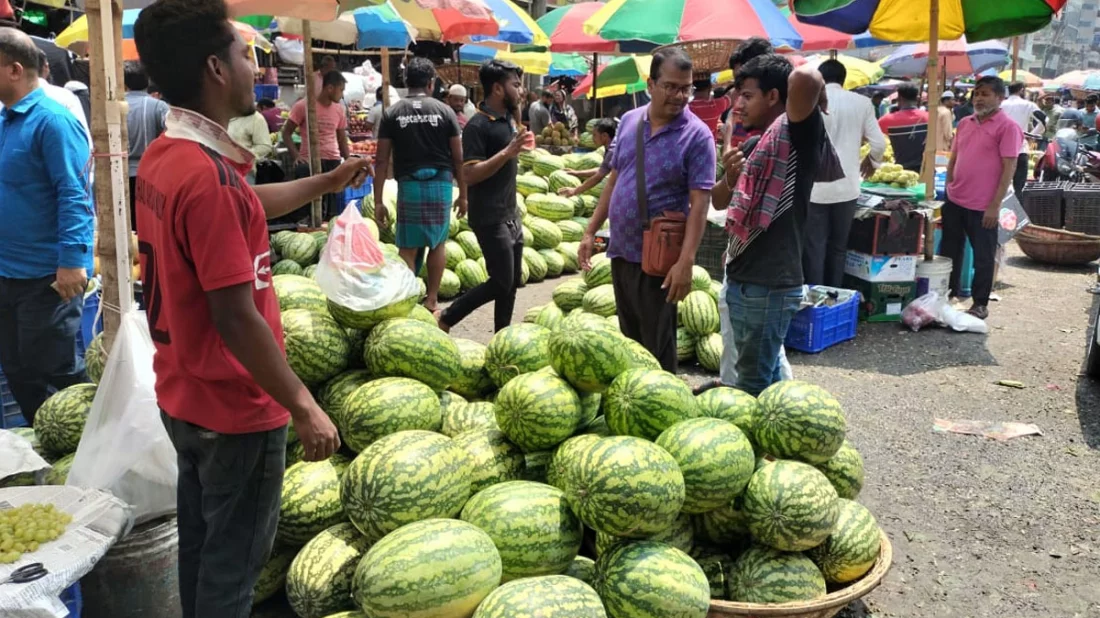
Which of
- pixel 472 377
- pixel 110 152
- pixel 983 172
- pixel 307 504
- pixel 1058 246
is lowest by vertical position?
pixel 1058 246

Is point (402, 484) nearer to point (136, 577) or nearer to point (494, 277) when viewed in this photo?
point (136, 577)

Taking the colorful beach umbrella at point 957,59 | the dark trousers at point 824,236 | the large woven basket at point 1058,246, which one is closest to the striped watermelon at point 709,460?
the dark trousers at point 824,236

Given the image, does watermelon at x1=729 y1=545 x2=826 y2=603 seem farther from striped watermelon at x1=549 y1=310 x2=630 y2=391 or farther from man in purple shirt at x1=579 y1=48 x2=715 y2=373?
man in purple shirt at x1=579 y1=48 x2=715 y2=373

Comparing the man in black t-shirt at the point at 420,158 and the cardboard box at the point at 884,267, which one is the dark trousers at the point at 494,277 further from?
the cardboard box at the point at 884,267

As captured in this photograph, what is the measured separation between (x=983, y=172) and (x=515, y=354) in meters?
6.00

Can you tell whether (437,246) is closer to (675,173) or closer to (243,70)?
(675,173)

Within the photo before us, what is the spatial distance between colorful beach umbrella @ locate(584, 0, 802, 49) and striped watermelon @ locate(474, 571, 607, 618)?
7276 mm

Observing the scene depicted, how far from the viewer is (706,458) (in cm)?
291

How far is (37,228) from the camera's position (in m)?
3.96

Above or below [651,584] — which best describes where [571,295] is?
below

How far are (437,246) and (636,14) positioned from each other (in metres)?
4.07

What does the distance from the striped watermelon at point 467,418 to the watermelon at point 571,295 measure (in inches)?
116

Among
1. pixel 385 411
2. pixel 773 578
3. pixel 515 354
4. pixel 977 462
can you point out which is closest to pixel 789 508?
pixel 773 578

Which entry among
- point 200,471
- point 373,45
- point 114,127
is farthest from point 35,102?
point 373,45
